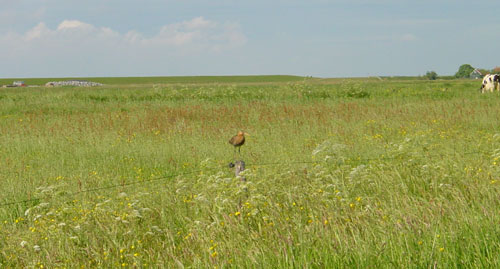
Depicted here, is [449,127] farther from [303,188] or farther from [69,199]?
[69,199]

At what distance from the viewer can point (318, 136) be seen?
13.5m

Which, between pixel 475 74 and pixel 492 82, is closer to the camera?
pixel 492 82

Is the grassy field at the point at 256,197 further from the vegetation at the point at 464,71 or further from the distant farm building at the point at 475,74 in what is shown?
the vegetation at the point at 464,71

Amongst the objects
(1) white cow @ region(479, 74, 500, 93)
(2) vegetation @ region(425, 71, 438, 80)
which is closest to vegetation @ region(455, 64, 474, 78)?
(2) vegetation @ region(425, 71, 438, 80)

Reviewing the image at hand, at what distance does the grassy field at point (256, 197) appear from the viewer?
463cm

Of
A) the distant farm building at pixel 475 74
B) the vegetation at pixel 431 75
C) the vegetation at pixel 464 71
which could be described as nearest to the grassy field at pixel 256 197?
the vegetation at pixel 431 75

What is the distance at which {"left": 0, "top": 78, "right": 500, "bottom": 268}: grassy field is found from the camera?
463 cm

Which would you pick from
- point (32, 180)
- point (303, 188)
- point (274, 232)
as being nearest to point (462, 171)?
point (303, 188)

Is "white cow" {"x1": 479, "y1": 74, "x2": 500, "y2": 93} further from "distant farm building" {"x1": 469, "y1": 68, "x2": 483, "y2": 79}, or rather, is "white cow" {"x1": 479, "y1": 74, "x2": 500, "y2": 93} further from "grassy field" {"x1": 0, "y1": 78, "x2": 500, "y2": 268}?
"distant farm building" {"x1": 469, "y1": 68, "x2": 483, "y2": 79}

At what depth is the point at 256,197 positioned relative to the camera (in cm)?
591

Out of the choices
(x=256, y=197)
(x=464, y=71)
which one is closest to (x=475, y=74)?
(x=464, y=71)

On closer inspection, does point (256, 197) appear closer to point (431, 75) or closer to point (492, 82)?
point (492, 82)

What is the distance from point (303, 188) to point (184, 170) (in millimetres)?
3565

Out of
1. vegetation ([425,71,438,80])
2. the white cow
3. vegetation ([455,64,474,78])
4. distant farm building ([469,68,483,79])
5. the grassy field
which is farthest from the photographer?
vegetation ([455,64,474,78])
